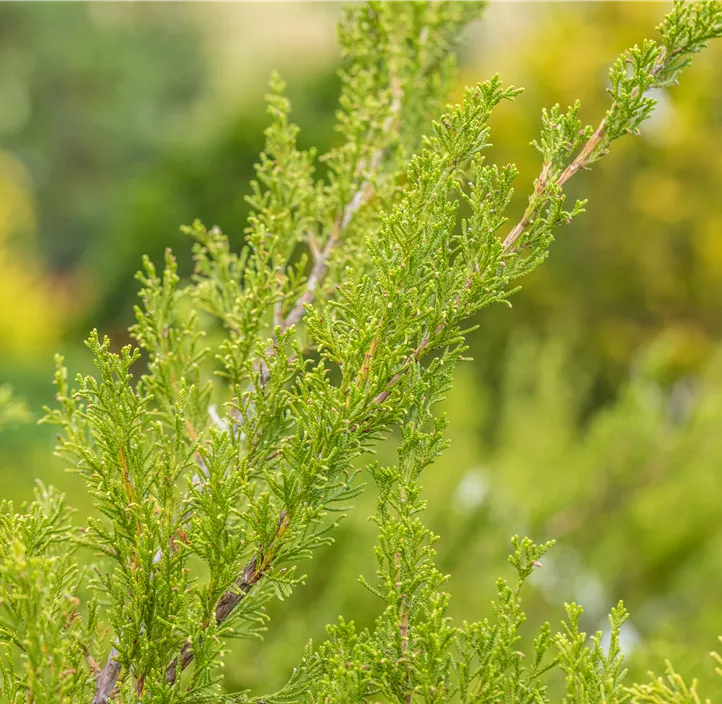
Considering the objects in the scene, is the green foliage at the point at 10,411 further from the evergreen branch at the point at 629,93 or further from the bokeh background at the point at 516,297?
the evergreen branch at the point at 629,93

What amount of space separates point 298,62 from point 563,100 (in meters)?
7.91

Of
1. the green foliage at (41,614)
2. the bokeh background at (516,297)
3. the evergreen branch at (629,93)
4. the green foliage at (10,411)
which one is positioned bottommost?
the green foliage at (41,614)

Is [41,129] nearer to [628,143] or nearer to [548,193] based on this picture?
[628,143]

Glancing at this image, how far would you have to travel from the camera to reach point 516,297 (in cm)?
1291

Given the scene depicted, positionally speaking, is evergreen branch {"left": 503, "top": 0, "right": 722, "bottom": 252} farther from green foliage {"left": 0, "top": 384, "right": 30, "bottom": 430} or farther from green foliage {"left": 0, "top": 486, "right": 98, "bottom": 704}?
green foliage {"left": 0, "top": 384, "right": 30, "bottom": 430}

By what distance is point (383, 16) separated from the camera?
2.63 metres

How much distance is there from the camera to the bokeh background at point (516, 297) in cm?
594

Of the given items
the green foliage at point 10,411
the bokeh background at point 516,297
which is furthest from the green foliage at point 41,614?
the bokeh background at point 516,297

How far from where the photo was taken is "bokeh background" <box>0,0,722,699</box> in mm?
5941

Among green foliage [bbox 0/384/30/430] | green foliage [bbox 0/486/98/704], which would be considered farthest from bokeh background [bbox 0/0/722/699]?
green foliage [bbox 0/486/98/704]

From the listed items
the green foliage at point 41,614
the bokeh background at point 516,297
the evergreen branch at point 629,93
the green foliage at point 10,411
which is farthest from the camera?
the bokeh background at point 516,297

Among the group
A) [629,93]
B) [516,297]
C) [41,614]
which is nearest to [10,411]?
[41,614]

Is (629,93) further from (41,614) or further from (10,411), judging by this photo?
(10,411)

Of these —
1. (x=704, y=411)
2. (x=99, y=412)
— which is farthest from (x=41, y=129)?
(x=99, y=412)
